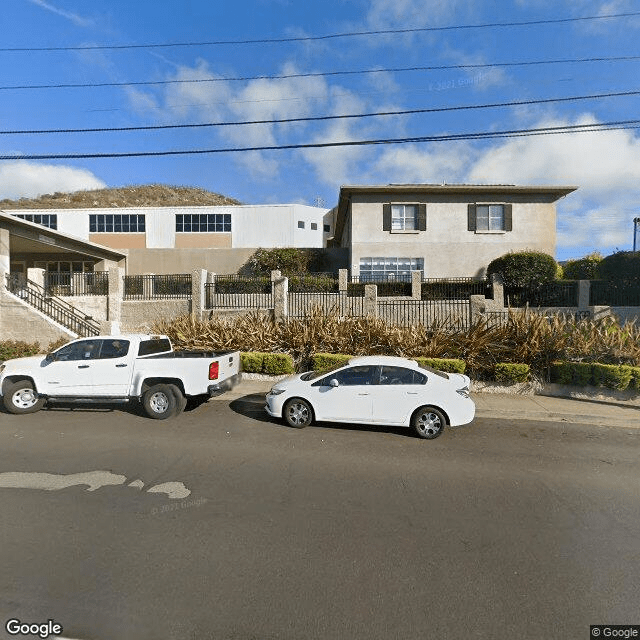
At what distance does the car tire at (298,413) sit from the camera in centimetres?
681

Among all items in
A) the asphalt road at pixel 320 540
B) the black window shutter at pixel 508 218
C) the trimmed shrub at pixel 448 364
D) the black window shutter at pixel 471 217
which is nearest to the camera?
the asphalt road at pixel 320 540

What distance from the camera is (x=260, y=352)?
11.6 m

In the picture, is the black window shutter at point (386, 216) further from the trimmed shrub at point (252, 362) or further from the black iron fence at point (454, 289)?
the trimmed shrub at point (252, 362)

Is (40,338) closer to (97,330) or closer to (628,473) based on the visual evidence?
(97,330)

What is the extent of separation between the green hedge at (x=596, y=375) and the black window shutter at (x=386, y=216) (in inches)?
442

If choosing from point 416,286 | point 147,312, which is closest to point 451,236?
point 416,286

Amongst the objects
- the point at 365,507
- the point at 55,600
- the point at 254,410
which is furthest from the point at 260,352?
the point at 55,600

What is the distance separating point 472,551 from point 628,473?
3391 mm

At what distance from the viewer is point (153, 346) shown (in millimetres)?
8094

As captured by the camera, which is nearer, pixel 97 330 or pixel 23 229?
pixel 97 330

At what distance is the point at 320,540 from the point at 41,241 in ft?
63.9

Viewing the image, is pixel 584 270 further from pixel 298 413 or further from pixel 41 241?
pixel 41 241

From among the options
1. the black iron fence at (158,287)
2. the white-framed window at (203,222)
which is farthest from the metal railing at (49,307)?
the white-framed window at (203,222)

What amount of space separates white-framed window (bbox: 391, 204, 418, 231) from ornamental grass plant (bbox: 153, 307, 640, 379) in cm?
904
